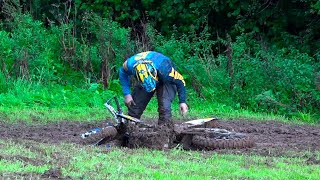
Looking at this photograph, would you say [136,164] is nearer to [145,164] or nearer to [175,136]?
[145,164]

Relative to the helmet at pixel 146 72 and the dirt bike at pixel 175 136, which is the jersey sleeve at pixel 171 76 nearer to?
the helmet at pixel 146 72

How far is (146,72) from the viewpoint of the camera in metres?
11.1

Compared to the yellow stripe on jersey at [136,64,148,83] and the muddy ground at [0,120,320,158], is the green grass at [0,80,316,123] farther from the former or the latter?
the yellow stripe on jersey at [136,64,148,83]

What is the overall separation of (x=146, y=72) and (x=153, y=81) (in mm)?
183

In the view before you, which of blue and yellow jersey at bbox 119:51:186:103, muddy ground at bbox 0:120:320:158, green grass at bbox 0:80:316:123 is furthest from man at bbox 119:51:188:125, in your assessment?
green grass at bbox 0:80:316:123

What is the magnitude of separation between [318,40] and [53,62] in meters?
6.54

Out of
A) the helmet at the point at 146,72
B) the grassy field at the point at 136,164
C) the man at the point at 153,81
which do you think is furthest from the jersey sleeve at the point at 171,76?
the grassy field at the point at 136,164

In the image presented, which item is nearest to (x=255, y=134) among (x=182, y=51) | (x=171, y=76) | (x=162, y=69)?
(x=171, y=76)

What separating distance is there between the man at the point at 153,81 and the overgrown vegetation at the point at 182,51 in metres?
4.34

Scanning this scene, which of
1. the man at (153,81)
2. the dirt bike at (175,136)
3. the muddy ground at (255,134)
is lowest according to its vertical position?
the muddy ground at (255,134)

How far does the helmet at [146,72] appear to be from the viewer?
36.6ft

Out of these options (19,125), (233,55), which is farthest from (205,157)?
(233,55)

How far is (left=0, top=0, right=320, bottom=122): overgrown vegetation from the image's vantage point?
1669 cm

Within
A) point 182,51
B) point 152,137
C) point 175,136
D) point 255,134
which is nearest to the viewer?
point 152,137
